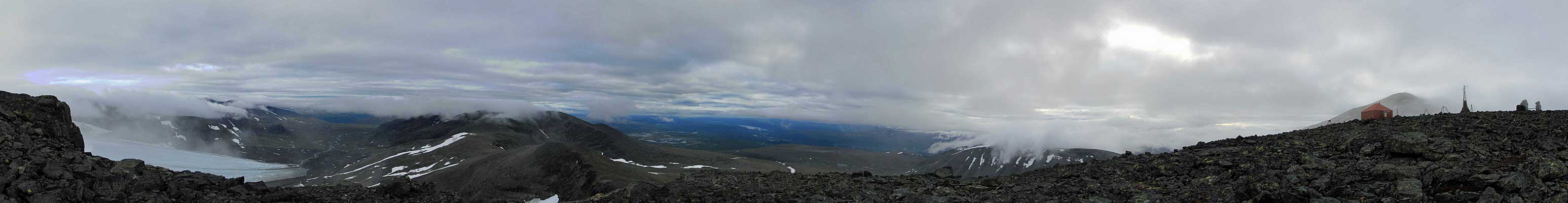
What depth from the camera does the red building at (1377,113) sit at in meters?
33.0

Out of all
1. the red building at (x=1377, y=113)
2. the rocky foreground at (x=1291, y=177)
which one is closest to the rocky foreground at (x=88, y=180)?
the rocky foreground at (x=1291, y=177)

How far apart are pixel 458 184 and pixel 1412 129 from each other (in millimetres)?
129614

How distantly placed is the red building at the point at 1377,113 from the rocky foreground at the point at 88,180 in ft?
151

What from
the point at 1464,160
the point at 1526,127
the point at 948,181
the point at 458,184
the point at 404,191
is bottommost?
the point at 458,184

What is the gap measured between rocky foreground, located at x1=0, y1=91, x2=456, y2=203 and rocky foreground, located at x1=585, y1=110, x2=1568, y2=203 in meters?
11.4

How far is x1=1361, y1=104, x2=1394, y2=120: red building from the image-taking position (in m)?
33.0

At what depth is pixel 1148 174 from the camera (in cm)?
2264

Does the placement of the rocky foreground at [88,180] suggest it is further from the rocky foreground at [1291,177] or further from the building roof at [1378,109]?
the building roof at [1378,109]

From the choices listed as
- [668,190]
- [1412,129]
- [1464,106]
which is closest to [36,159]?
[668,190]

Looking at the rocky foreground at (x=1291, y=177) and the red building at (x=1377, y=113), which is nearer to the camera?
the rocky foreground at (x=1291, y=177)

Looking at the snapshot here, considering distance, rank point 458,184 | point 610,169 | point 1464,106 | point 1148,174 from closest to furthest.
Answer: point 1148,174
point 1464,106
point 610,169
point 458,184

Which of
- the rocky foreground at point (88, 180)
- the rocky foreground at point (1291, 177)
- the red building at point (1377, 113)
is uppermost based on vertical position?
the red building at point (1377, 113)

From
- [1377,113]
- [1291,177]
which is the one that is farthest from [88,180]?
[1377,113]

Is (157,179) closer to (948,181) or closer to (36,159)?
(36,159)
